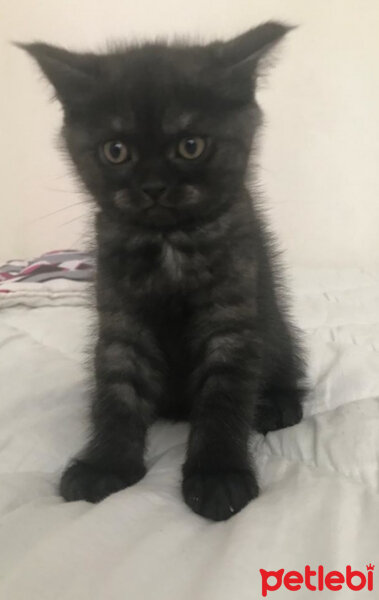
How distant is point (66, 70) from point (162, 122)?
192 mm

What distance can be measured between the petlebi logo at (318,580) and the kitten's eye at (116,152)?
56cm

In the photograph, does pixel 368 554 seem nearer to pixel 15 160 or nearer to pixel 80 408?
pixel 80 408

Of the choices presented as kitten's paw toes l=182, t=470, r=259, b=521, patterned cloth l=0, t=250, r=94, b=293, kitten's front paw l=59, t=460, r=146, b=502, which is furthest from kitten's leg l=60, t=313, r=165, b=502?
A: patterned cloth l=0, t=250, r=94, b=293

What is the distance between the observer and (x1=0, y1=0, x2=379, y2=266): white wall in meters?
2.13

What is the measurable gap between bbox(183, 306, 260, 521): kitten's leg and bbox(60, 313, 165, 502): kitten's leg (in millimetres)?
78

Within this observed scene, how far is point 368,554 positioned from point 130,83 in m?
0.67

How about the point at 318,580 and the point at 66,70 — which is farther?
the point at 66,70

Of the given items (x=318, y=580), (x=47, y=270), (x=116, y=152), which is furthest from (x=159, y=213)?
(x=47, y=270)

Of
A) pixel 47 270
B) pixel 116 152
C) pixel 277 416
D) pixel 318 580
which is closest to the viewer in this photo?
pixel 318 580

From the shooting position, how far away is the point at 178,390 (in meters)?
0.94

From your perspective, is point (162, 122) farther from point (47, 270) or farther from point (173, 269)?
point (47, 270)

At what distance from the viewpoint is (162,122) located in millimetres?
783

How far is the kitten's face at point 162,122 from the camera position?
787 millimetres

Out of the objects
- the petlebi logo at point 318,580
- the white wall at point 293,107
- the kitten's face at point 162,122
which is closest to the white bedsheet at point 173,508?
the petlebi logo at point 318,580
